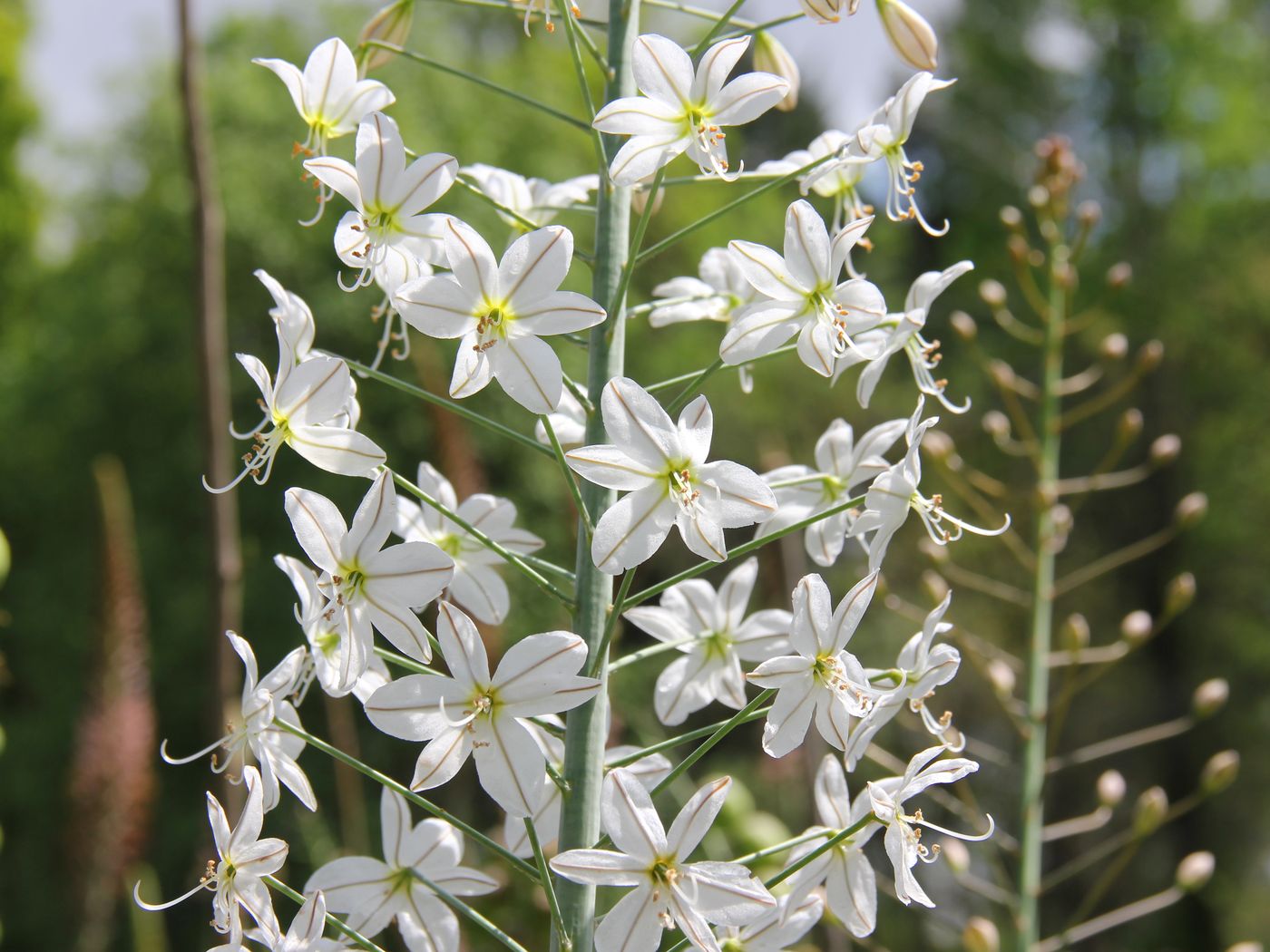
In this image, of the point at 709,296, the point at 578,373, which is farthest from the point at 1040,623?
the point at 578,373

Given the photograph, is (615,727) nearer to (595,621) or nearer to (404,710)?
(595,621)

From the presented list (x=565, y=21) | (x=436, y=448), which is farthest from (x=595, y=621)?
(x=436, y=448)

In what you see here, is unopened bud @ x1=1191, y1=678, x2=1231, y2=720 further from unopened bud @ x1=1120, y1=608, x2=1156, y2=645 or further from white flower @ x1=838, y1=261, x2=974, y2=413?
white flower @ x1=838, y1=261, x2=974, y2=413

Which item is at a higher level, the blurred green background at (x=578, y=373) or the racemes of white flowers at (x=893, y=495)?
the racemes of white flowers at (x=893, y=495)

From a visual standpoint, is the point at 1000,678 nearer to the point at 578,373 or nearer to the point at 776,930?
the point at 776,930

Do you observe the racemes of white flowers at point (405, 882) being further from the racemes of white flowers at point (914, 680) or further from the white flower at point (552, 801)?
the racemes of white flowers at point (914, 680)

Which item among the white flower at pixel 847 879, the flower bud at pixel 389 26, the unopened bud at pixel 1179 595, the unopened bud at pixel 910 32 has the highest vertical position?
the unopened bud at pixel 910 32

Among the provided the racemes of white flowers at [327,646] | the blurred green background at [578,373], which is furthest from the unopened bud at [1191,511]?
the blurred green background at [578,373]
